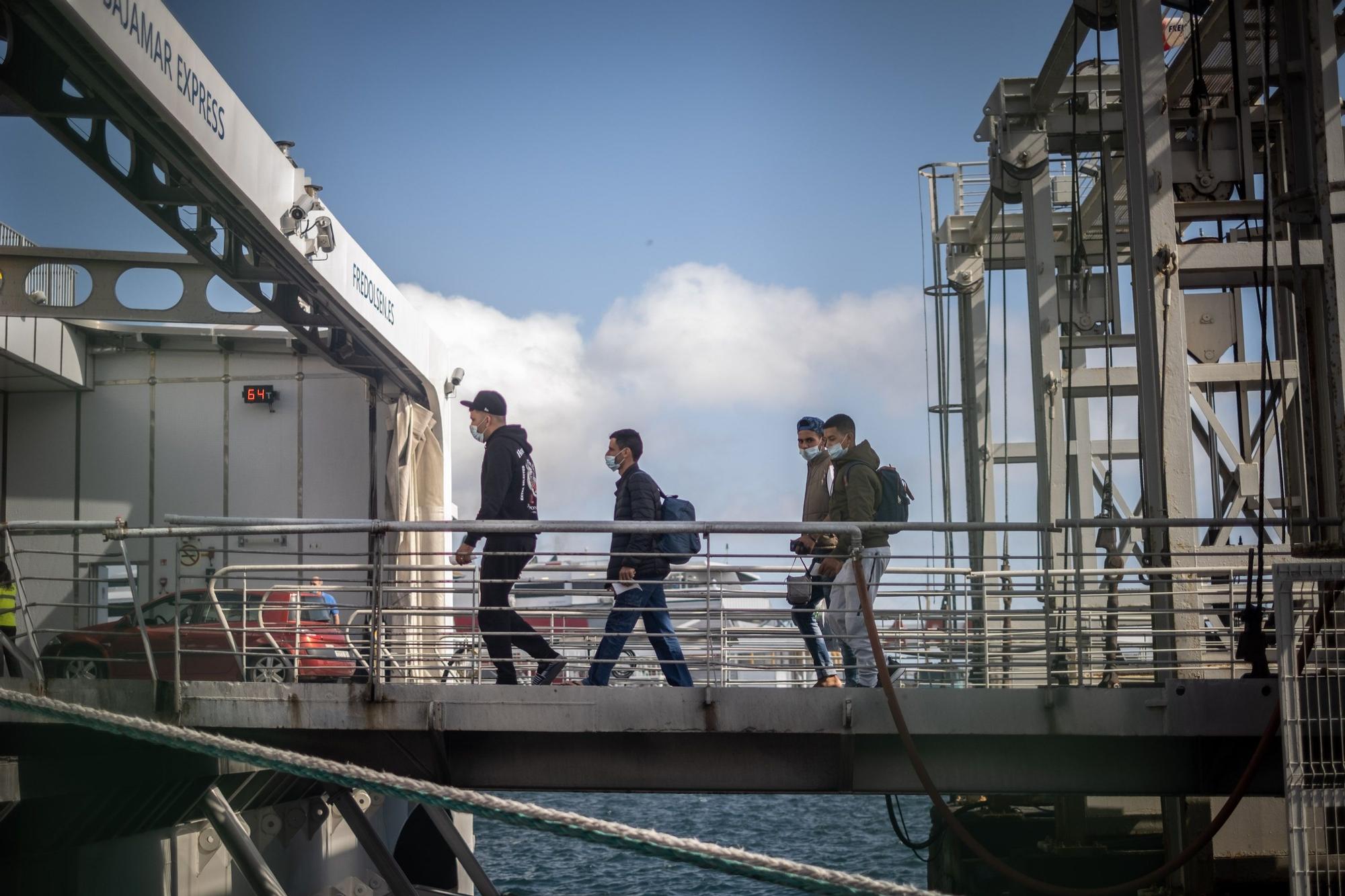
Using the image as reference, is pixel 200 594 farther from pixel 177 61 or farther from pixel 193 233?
pixel 177 61

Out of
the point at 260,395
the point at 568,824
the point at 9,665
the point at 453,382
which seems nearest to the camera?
the point at 568,824

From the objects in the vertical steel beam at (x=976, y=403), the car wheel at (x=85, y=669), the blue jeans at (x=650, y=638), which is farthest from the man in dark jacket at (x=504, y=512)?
the vertical steel beam at (x=976, y=403)

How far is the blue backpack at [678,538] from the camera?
9.38 metres

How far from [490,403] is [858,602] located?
306 cm

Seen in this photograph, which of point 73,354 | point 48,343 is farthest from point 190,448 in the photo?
point 48,343

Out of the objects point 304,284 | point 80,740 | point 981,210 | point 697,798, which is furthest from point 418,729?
point 697,798

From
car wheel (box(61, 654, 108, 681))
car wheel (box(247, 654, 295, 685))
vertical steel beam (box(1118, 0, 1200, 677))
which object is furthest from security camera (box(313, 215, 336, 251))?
vertical steel beam (box(1118, 0, 1200, 677))

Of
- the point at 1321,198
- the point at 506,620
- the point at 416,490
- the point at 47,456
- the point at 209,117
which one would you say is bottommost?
the point at 506,620

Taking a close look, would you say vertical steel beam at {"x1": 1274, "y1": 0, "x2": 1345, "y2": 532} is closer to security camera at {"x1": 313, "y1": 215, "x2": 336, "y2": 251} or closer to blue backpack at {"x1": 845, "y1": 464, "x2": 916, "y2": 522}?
blue backpack at {"x1": 845, "y1": 464, "x2": 916, "y2": 522}

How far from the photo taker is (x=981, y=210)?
805 inches

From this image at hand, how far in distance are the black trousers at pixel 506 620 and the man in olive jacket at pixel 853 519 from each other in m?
2.11

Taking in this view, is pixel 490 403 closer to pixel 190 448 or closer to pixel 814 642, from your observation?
pixel 814 642

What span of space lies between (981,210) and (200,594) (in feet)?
40.9

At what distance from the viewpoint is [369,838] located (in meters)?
9.55
